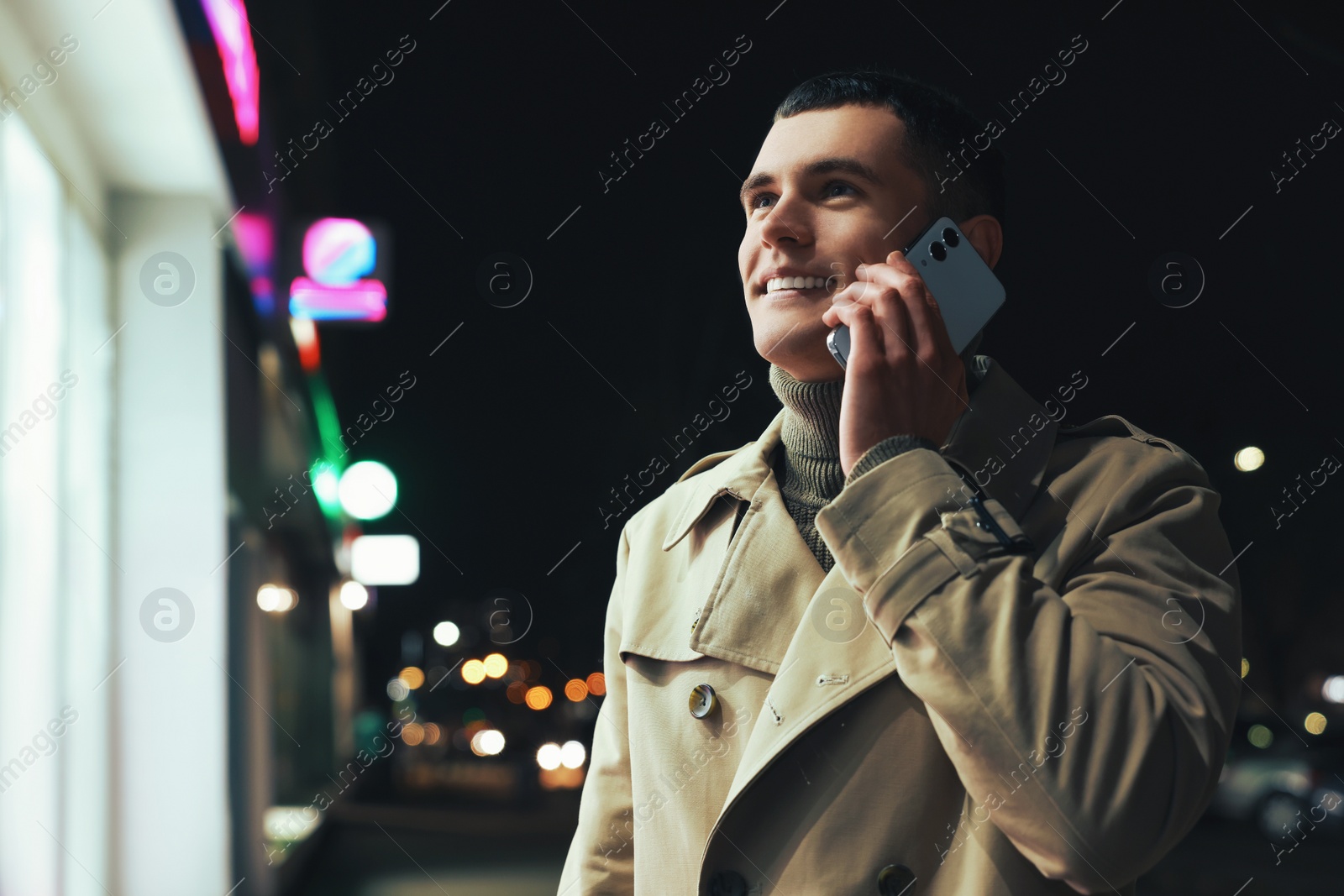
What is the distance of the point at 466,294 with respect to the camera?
1903 centimetres

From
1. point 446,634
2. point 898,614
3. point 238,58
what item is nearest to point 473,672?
point 446,634

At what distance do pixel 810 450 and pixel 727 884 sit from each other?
2.47ft

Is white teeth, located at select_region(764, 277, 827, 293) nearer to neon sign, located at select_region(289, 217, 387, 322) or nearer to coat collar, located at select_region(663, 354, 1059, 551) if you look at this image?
coat collar, located at select_region(663, 354, 1059, 551)

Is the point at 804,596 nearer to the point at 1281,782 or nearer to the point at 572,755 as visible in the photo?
the point at 1281,782

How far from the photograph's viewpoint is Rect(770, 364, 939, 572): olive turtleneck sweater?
1.76 metres

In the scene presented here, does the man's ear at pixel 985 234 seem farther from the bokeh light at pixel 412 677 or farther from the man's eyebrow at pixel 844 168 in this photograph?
the bokeh light at pixel 412 677

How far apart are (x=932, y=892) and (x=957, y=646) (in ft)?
1.42

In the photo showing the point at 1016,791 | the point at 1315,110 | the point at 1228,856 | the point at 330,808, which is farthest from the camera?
the point at 330,808

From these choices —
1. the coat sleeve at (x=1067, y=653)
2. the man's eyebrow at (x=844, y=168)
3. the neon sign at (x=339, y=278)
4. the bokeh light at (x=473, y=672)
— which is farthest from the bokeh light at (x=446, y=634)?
the coat sleeve at (x=1067, y=653)

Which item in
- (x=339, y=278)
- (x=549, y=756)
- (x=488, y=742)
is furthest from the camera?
(x=488, y=742)

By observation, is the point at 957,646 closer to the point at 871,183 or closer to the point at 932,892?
the point at 932,892

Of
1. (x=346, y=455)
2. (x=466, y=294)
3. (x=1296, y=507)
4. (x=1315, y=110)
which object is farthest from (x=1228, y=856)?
(x=346, y=455)

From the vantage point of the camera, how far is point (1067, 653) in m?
1.26

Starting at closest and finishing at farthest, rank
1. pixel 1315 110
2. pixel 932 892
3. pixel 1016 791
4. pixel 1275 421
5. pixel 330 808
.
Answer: pixel 1016 791, pixel 932 892, pixel 1315 110, pixel 1275 421, pixel 330 808
